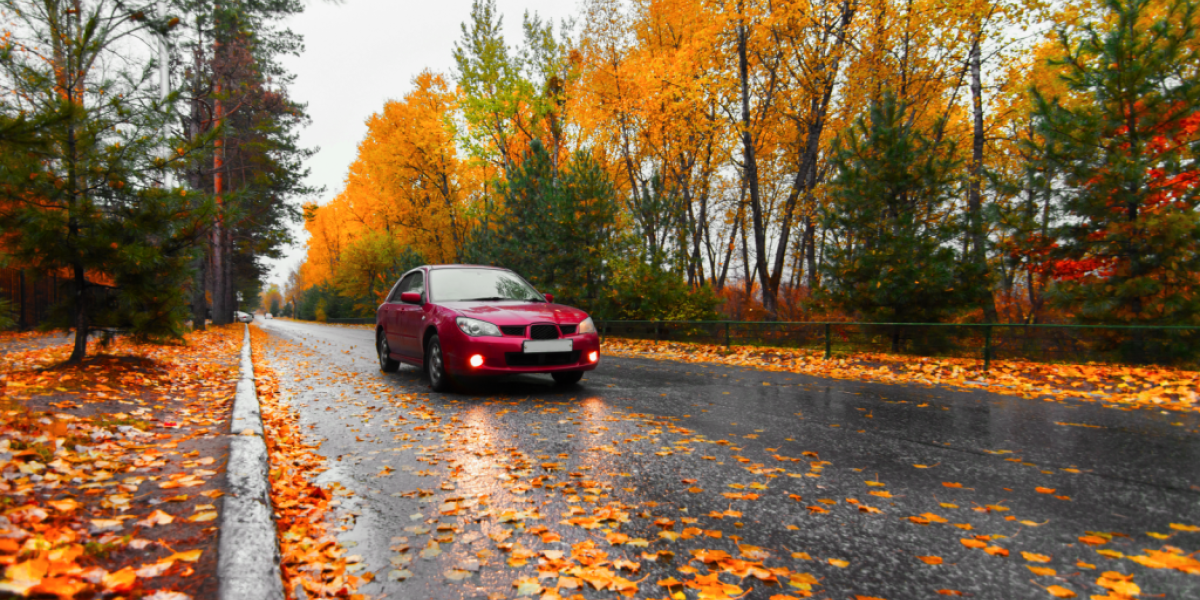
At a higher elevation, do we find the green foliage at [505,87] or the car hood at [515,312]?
the green foliage at [505,87]

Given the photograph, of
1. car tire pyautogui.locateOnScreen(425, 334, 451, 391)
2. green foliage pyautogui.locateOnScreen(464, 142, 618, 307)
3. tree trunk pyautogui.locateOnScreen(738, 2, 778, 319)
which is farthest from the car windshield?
tree trunk pyautogui.locateOnScreen(738, 2, 778, 319)

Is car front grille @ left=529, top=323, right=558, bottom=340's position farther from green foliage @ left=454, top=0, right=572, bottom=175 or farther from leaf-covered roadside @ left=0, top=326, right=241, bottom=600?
green foliage @ left=454, top=0, right=572, bottom=175

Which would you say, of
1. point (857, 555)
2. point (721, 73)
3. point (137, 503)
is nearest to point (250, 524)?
point (137, 503)

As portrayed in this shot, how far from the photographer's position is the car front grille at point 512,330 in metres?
6.91

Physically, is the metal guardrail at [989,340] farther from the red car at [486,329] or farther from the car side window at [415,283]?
the car side window at [415,283]

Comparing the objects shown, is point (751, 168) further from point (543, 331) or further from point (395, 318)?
point (543, 331)

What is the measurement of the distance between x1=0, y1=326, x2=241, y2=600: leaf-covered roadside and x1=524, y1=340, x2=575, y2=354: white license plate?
3.07 m

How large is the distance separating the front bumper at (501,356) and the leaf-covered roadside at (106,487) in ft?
7.84

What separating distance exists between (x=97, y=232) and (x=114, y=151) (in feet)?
3.17

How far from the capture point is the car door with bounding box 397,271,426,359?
803cm

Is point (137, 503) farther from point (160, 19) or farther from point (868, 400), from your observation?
point (868, 400)

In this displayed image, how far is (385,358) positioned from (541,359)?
13.2 ft

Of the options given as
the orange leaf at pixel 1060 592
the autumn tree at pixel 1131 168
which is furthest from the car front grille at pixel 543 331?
the autumn tree at pixel 1131 168

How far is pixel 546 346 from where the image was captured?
22.9 ft
